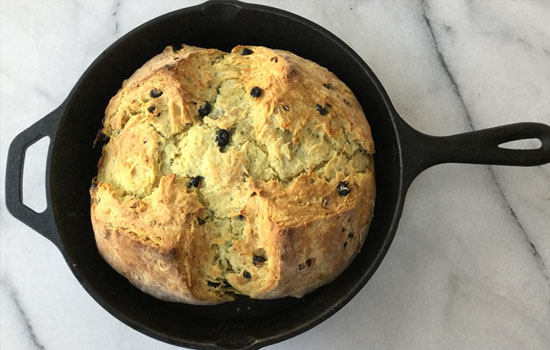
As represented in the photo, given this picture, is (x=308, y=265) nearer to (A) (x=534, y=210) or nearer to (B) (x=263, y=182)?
(B) (x=263, y=182)

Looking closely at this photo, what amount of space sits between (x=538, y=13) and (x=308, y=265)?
127 centimetres

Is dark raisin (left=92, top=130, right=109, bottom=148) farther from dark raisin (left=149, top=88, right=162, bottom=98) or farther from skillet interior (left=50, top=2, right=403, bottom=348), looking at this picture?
dark raisin (left=149, top=88, right=162, bottom=98)

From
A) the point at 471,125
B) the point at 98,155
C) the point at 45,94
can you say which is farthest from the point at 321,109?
the point at 45,94

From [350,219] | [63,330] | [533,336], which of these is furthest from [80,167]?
[533,336]

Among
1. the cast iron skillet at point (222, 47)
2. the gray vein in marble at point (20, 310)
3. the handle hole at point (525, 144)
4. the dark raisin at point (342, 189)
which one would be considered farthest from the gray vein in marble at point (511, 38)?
the gray vein in marble at point (20, 310)

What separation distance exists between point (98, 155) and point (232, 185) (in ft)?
1.97

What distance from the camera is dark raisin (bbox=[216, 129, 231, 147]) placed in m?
1.40

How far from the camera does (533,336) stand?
5.80 feet

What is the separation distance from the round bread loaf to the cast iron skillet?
10 centimetres

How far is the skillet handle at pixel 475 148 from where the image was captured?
4.89ft

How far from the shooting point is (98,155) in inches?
68.7

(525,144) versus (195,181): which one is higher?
(195,181)

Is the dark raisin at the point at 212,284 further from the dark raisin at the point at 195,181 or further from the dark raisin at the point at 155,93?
the dark raisin at the point at 155,93

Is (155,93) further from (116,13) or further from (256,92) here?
(116,13)
